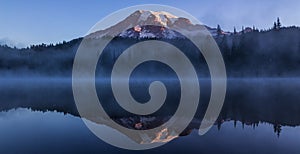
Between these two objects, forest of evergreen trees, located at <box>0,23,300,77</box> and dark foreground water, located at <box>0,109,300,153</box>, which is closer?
dark foreground water, located at <box>0,109,300,153</box>

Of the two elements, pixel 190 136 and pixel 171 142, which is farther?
pixel 190 136

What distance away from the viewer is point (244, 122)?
16.6m

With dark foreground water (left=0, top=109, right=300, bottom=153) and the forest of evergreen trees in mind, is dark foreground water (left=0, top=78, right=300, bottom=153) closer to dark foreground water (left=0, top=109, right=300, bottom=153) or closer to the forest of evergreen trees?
dark foreground water (left=0, top=109, right=300, bottom=153)

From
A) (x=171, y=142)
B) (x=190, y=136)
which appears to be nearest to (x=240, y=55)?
(x=190, y=136)

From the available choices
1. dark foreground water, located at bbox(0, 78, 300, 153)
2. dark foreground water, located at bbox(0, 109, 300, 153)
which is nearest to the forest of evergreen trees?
dark foreground water, located at bbox(0, 78, 300, 153)

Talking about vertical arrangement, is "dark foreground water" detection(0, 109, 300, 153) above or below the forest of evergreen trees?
below

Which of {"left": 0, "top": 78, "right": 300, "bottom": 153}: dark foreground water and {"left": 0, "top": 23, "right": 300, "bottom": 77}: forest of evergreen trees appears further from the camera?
{"left": 0, "top": 23, "right": 300, "bottom": 77}: forest of evergreen trees

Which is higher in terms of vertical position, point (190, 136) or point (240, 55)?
point (240, 55)

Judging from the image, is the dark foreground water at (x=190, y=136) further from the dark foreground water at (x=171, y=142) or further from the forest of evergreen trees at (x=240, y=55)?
the forest of evergreen trees at (x=240, y=55)

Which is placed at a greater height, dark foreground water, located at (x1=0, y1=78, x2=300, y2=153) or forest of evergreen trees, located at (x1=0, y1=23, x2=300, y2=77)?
forest of evergreen trees, located at (x1=0, y1=23, x2=300, y2=77)

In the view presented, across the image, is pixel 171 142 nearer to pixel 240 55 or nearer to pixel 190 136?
pixel 190 136

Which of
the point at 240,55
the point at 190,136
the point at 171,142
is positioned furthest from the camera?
the point at 240,55

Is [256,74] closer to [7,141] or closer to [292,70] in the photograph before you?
[292,70]

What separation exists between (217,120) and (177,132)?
4380 mm
